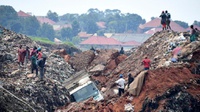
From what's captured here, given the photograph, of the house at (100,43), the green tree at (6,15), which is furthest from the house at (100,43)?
the green tree at (6,15)

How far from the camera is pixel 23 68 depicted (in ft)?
65.7

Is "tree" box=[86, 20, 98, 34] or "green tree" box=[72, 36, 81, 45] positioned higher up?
"tree" box=[86, 20, 98, 34]

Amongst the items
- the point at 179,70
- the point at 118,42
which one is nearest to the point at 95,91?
the point at 179,70

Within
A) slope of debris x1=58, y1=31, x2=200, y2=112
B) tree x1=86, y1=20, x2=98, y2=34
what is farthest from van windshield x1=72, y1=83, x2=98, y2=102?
tree x1=86, y1=20, x2=98, y2=34

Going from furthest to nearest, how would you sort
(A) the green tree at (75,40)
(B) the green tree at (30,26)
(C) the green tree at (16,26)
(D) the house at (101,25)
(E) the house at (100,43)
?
1. (D) the house at (101,25)
2. (A) the green tree at (75,40)
3. (E) the house at (100,43)
4. (B) the green tree at (30,26)
5. (C) the green tree at (16,26)

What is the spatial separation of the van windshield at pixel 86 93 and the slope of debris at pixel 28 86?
428mm

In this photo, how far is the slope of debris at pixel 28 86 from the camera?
1416cm

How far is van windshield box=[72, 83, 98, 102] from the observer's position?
1836 cm

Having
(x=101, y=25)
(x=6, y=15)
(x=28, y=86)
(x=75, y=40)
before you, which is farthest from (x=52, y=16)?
(x=28, y=86)

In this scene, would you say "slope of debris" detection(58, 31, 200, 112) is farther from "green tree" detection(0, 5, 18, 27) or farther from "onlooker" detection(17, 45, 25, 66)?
"green tree" detection(0, 5, 18, 27)

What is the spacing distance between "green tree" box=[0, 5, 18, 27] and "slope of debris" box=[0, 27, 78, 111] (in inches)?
2510

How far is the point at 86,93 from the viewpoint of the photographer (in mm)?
18438

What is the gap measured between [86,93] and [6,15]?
70.9 m

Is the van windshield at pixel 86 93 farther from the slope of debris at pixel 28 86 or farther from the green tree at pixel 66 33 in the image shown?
the green tree at pixel 66 33
